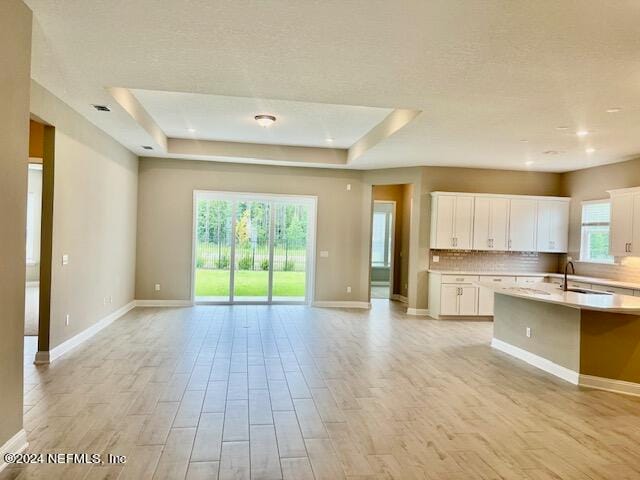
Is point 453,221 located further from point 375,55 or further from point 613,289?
point 375,55

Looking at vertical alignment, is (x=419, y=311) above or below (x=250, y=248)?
below

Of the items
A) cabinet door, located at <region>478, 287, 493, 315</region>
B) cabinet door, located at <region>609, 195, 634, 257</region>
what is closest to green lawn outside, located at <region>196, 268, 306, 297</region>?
cabinet door, located at <region>478, 287, 493, 315</region>

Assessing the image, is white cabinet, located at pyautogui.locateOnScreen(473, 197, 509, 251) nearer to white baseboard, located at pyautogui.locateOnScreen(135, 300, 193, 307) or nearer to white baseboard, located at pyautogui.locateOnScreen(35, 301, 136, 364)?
white baseboard, located at pyautogui.locateOnScreen(135, 300, 193, 307)

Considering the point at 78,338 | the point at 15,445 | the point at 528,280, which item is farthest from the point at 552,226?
the point at 15,445

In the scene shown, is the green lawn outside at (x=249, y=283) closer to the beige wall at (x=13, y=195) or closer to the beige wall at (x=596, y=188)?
the beige wall at (x=596, y=188)

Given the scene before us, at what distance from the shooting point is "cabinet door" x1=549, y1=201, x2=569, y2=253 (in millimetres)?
8258

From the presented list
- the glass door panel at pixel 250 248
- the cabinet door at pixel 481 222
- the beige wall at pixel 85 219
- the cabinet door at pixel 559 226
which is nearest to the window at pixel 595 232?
the cabinet door at pixel 559 226

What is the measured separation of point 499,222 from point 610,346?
158 inches

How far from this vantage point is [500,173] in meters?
8.45

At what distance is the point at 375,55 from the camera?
3.32 meters

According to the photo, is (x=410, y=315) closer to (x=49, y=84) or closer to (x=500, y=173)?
(x=500, y=173)

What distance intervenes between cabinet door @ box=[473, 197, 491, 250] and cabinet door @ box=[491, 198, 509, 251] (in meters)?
0.10

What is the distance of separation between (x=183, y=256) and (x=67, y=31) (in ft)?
18.8

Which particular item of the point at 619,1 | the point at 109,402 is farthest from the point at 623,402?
the point at 109,402
